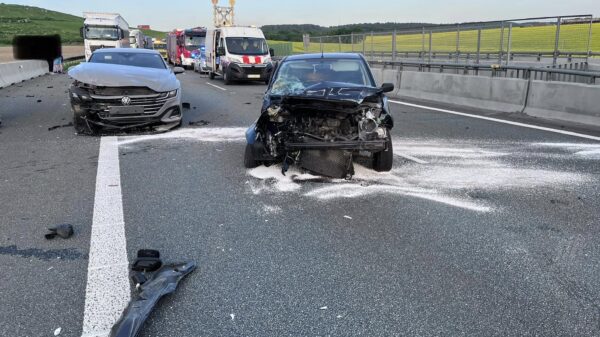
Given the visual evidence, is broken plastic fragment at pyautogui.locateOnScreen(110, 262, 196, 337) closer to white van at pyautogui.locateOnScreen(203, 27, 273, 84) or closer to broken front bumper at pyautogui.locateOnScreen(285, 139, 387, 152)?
broken front bumper at pyautogui.locateOnScreen(285, 139, 387, 152)

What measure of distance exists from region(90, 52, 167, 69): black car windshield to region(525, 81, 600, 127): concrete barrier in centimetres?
838

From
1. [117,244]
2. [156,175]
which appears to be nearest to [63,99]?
[156,175]

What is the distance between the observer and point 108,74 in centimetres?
956

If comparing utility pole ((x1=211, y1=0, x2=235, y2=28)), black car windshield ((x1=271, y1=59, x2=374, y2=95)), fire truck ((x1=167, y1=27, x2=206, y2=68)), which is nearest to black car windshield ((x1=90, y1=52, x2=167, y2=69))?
black car windshield ((x1=271, y1=59, x2=374, y2=95))

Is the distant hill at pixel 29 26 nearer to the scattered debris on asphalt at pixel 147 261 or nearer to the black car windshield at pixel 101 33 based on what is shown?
the black car windshield at pixel 101 33

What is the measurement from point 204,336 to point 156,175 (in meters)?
4.06

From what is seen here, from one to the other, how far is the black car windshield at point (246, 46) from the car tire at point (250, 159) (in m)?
17.3

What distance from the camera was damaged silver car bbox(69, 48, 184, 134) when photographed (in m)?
9.23

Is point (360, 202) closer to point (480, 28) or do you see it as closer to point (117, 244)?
point (117, 244)

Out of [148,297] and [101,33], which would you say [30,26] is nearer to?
[101,33]

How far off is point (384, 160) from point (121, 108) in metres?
5.27

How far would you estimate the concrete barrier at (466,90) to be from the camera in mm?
11977

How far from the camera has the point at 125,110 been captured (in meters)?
9.37

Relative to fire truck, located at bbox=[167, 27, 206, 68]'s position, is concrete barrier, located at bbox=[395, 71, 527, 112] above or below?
below
